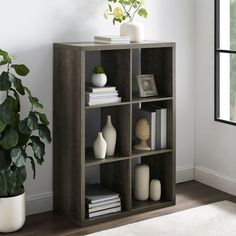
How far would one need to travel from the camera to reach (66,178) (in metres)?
3.40

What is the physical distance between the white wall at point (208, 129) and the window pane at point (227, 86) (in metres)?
0.07

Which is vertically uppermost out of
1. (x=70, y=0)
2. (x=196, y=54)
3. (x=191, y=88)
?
(x=70, y=0)

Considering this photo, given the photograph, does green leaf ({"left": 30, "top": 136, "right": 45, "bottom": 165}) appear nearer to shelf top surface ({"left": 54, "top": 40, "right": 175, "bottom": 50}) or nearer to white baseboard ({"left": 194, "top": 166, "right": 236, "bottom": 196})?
shelf top surface ({"left": 54, "top": 40, "right": 175, "bottom": 50})

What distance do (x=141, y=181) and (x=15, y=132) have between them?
100cm

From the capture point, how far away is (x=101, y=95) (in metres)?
3.26

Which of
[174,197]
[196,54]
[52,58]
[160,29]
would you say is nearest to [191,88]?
[196,54]

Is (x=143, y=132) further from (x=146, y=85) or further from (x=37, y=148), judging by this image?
(x=37, y=148)

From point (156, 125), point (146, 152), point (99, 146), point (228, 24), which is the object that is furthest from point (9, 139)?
Answer: point (228, 24)

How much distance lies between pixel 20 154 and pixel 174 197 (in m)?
1.17

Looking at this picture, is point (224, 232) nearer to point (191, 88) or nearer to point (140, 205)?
point (140, 205)

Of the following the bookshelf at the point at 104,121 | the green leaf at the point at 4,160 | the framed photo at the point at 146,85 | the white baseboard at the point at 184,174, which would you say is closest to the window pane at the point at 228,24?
the bookshelf at the point at 104,121

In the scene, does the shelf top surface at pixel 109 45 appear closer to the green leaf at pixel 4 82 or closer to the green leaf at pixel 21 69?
the green leaf at pixel 21 69

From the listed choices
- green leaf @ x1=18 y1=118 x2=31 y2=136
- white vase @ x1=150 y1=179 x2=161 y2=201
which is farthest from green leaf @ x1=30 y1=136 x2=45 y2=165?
white vase @ x1=150 y1=179 x2=161 y2=201

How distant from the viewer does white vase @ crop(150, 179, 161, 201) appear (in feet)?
11.9
